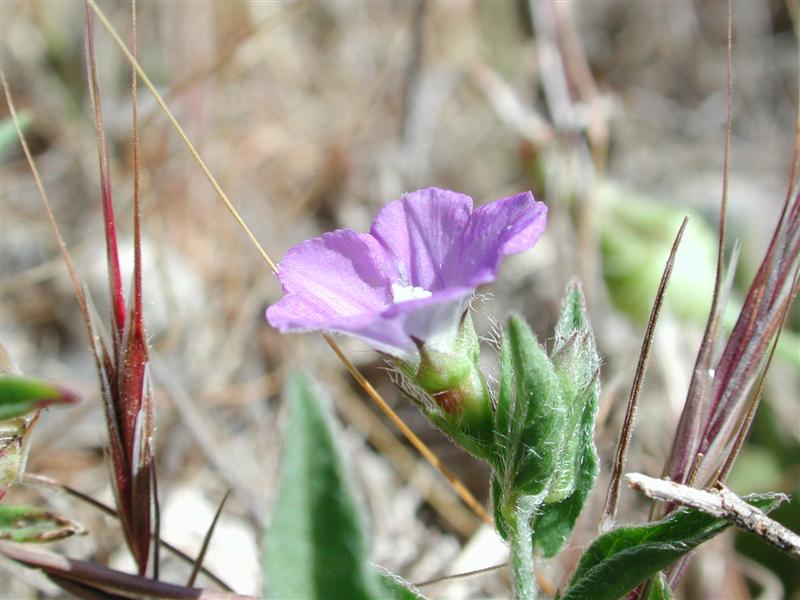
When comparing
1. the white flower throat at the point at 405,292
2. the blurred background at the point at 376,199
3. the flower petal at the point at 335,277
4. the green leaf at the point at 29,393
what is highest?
the green leaf at the point at 29,393

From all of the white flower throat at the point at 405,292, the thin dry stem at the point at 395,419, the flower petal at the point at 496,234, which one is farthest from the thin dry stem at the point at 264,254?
the flower petal at the point at 496,234

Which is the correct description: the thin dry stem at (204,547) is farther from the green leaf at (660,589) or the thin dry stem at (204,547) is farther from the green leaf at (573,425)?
the green leaf at (660,589)

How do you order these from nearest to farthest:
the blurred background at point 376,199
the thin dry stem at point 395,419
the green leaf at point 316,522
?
the green leaf at point 316,522, the thin dry stem at point 395,419, the blurred background at point 376,199

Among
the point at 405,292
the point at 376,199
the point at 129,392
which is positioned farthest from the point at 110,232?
the point at 376,199

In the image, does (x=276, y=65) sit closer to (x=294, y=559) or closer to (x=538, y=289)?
(x=538, y=289)

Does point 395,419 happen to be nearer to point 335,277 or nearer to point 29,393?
point 335,277

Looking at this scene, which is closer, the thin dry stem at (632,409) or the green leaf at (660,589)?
the green leaf at (660,589)

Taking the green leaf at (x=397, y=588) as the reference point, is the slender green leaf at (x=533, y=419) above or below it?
above
